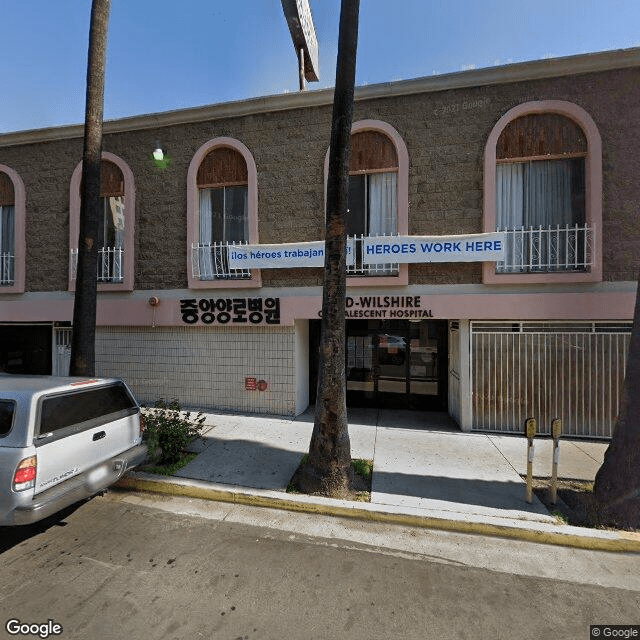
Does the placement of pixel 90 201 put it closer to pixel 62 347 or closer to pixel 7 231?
pixel 62 347

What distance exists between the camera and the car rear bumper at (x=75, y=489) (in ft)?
10.7

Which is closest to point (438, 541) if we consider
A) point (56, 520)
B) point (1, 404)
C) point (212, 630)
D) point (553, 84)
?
point (212, 630)

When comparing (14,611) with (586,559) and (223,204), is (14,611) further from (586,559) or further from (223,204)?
(223,204)

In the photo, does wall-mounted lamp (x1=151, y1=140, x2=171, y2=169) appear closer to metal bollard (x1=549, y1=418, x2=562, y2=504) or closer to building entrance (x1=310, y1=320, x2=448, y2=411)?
building entrance (x1=310, y1=320, x2=448, y2=411)

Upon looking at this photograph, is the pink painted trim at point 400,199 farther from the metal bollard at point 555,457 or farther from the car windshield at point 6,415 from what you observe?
the car windshield at point 6,415

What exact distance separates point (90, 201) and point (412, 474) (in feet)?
23.4

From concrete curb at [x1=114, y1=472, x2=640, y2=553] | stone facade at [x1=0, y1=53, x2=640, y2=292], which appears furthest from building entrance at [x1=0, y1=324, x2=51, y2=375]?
concrete curb at [x1=114, y1=472, x2=640, y2=553]

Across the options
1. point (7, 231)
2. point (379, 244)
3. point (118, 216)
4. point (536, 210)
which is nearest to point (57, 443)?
point (379, 244)

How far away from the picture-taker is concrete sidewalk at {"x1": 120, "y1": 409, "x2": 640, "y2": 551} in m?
4.18

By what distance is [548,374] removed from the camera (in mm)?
7172

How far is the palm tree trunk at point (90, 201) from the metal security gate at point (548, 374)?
7424 mm

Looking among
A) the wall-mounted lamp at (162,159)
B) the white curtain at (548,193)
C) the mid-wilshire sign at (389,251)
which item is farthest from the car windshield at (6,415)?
the white curtain at (548,193)

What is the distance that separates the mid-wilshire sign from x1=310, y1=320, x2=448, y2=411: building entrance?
211cm

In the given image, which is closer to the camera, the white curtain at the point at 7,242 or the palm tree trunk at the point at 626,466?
the palm tree trunk at the point at 626,466
